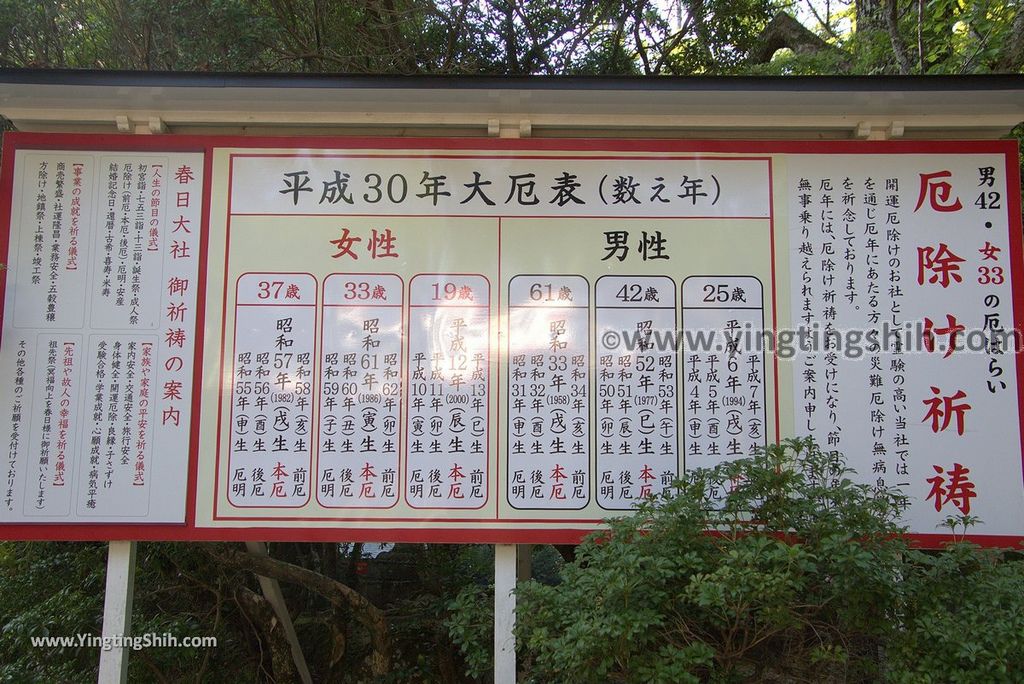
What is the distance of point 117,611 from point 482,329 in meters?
2.51

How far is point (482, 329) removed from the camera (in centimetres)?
450

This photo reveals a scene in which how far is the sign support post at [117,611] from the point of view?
4.31 m

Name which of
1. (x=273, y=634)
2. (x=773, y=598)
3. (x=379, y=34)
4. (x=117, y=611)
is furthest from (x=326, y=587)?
(x=379, y=34)

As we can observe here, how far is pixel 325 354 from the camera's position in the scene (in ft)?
14.7

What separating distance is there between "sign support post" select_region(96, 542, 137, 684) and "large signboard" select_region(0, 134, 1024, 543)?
140 millimetres

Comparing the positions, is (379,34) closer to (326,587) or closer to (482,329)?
(482,329)

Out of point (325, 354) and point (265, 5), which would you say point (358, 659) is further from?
point (265, 5)

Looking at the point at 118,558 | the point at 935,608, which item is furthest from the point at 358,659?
the point at 935,608

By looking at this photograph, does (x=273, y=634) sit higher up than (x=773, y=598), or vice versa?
(x=773, y=598)

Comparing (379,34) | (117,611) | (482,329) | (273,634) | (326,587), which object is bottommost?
(273,634)

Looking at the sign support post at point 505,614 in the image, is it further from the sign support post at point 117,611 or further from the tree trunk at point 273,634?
the tree trunk at point 273,634

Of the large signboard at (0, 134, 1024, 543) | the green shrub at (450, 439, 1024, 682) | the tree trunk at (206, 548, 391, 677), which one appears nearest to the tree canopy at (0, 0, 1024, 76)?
the large signboard at (0, 134, 1024, 543)

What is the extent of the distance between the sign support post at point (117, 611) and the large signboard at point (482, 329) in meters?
0.14

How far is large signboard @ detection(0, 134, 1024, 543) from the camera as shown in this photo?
14.3 ft
